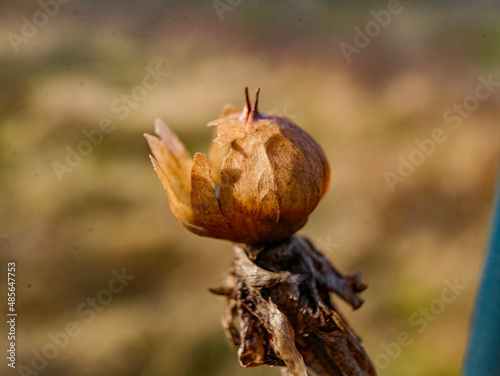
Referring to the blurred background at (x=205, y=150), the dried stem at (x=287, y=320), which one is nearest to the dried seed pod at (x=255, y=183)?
the dried stem at (x=287, y=320)

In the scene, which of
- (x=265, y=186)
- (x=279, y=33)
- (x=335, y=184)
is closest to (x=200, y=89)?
(x=279, y=33)

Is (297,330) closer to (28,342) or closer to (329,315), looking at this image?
(329,315)

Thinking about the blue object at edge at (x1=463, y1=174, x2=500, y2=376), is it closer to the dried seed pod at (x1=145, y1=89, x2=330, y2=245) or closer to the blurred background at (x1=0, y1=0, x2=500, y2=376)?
the dried seed pod at (x1=145, y1=89, x2=330, y2=245)

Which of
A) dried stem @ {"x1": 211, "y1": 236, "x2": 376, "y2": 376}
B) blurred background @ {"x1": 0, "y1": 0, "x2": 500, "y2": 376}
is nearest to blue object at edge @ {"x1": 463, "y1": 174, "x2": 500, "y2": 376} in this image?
dried stem @ {"x1": 211, "y1": 236, "x2": 376, "y2": 376}

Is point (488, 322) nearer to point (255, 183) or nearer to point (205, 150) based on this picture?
point (255, 183)

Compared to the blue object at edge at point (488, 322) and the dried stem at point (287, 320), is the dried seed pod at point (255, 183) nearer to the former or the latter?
the dried stem at point (287, 320)

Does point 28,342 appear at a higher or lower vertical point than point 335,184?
lower

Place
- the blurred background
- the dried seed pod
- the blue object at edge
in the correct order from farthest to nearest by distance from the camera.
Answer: the blurred background, the blue object at edge, the dried seed pod

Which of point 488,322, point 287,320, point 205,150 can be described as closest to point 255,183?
point 287,320
